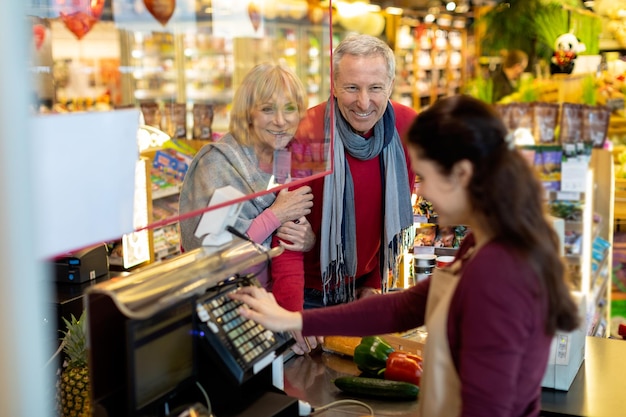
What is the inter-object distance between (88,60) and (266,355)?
1370 mm

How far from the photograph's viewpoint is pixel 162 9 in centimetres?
301

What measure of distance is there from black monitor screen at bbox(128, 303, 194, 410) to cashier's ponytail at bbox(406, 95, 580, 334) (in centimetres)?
61

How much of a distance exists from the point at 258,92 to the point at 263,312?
787 mm

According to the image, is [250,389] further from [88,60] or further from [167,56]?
[167,56]

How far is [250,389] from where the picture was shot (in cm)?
194

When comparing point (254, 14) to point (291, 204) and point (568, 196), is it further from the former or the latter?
point (568, 196)

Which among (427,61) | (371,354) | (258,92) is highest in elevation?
(427,61)

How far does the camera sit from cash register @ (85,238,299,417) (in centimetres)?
159

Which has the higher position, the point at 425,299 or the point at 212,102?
the point at 212,102

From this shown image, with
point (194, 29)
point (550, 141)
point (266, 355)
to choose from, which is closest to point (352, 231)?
point (194, 29)

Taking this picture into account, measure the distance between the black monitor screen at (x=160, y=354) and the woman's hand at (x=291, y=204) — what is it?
3.20 feet

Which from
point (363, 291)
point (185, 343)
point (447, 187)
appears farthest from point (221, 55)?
point (447, 187)

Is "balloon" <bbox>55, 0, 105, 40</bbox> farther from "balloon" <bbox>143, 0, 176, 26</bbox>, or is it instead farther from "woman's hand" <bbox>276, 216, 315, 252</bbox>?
"woman's hand" <bbox>276, 216, 315, 252</bbox>

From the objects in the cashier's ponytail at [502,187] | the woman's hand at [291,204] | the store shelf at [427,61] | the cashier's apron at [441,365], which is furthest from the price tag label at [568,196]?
the store shelf at [427,61]
